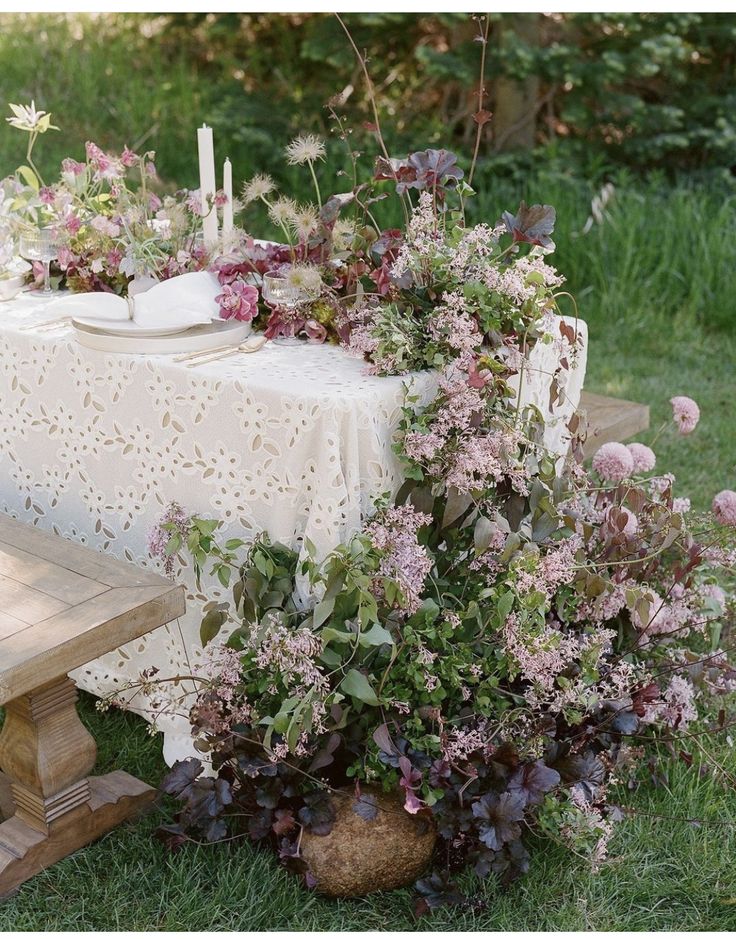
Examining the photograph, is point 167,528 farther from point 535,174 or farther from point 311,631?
point 535,174

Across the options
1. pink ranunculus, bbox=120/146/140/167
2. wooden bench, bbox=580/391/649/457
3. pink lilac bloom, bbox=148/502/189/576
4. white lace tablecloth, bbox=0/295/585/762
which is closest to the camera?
white lace tablecloth, bbox=0/295/585/762

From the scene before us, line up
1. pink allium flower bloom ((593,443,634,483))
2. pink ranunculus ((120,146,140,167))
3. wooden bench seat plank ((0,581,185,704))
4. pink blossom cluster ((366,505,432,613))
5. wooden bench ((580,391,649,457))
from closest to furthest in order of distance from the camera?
1. wooden bench seat plank ((0,581,185,704))
2. pink blossom cluster ((366,505,432,613))
3. pink allium flower bloom ((593,443,634,483))
4. pink ranunculus ((120,146,140,167))
5. wooden bench ((580,391,649,457))

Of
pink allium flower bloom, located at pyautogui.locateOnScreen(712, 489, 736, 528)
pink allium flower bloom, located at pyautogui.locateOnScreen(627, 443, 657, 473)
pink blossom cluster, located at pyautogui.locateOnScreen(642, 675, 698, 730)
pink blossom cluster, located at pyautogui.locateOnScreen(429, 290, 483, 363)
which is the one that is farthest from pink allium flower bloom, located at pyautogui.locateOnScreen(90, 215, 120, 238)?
pink blossom cluster, located at pyautogui.locateOnScreen(642, 675, 698, 730)

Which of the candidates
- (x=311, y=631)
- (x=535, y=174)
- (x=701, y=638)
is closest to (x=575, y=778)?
(x=311, y=631)

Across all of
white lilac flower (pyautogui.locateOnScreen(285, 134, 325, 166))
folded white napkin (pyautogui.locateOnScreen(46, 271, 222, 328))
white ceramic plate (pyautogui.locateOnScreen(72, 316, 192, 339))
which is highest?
white lilac flower (pyautogui.locateOnScreen(285, 134, 325, 166))

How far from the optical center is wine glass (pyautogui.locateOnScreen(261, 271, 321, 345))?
2324 mm

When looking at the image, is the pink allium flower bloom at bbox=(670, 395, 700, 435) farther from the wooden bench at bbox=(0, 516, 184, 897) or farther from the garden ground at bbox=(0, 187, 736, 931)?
the wooden bench at bbox=(0, 516, 184, 897)

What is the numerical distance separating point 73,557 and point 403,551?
696mm

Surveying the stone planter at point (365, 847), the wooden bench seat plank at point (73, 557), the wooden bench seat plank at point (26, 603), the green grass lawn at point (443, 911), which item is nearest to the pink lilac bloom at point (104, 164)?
the wooden bench seat plank at point (73, 557)

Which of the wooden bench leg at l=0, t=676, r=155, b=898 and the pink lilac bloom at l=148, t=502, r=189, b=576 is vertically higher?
the pink lilac bloom at l=148, t=502, r=189, b=576

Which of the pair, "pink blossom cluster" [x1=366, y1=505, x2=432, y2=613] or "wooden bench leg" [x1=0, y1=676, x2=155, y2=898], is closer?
"pink blossom cluster" [x1=366, y1=505, x2=432, y2=613]

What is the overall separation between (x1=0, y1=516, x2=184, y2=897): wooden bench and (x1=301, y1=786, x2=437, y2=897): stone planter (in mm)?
452

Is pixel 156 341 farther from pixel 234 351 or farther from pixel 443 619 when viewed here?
pixel 443 619

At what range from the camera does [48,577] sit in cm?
213
